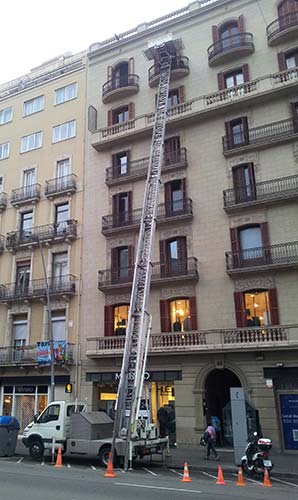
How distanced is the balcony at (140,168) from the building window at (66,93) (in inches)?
323

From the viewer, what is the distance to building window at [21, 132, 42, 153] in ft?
111

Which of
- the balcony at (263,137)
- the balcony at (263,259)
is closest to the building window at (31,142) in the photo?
the balcony at (263,137)

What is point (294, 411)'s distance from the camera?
20.9 m

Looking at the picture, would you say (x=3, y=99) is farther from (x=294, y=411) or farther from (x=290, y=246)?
(x=294, y=411)

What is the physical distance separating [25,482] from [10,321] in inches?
738

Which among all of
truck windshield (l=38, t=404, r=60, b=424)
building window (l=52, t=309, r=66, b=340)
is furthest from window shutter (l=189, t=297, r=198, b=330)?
building window (l=52, t=309, r=66, b=340)

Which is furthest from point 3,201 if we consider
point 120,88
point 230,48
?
point 230,48

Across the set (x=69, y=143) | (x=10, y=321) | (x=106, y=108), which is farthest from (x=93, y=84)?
(x=10, y=321)

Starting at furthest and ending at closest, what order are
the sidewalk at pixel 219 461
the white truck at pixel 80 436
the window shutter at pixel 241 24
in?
1. the window shutter at pixel 241 24
2. the sidewalk at pixel 219 461
3. the white truck at pixel 80 436

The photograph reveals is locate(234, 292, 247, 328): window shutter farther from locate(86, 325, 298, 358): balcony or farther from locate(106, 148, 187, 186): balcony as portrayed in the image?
locate(106, 148, 187, 186): balcony

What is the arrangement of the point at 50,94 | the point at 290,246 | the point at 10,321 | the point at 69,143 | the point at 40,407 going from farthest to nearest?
the point at 50,94
the point at 69,143
the point at 10,321
the point at 40,407
the point at 290,246

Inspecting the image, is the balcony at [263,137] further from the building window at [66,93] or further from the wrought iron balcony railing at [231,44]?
the building window at [66,93]

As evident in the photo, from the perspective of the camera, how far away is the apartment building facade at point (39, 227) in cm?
2762

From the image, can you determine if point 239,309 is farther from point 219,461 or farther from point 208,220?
point 219,461
